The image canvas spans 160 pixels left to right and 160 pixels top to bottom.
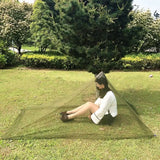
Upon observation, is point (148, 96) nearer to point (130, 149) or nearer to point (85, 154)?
point (130, 149)

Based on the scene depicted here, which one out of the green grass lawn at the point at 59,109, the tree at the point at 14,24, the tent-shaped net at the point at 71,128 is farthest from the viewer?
the tree at the point at 14,24

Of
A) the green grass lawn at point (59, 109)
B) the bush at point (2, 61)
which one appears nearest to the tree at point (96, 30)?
the green grass lawn at point (59, 109)

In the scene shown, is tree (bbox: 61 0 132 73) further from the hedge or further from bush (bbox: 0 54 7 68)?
bush (bbox: 0 54 7 68)

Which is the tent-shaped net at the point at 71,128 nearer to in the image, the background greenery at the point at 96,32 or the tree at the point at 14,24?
the background greenery at the point at 96,32

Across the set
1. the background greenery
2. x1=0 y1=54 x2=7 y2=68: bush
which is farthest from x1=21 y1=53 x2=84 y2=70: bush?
the background greenery

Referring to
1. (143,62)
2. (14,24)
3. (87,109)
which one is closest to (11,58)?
(14,24)

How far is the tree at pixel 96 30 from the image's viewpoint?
4555mm

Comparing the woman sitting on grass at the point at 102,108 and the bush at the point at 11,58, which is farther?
the bush at the point at 11,58

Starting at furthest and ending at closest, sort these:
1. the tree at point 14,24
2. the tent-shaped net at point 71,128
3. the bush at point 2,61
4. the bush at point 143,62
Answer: the tree at point 14,24, the bush at point 143,62, the bush at point 2,61, the tent-shaped net at point 71,128

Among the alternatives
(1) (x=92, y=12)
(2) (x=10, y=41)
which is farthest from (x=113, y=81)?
(2) (x=10, y=41)

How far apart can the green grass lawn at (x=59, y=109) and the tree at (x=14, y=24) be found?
429cm

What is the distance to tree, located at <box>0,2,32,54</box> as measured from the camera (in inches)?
488

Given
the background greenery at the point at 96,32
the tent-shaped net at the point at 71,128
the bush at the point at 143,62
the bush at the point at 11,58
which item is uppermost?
the background greenery at the point at 96,32

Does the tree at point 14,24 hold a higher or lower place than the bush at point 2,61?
higher
